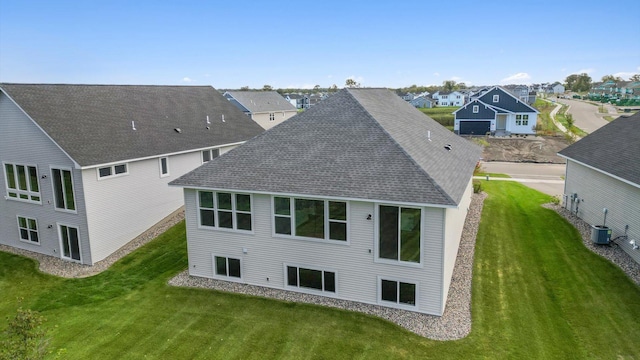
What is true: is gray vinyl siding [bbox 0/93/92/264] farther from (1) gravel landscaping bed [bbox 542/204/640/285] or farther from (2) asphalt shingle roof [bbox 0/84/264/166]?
(1) gravel landscaping bed [bbox 542/204/640/285]

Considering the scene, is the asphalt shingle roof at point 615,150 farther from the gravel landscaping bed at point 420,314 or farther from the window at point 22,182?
the window at point 22,182

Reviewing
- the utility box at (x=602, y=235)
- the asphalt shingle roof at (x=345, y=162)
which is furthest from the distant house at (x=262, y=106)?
the utility box at (x=602, y=235)

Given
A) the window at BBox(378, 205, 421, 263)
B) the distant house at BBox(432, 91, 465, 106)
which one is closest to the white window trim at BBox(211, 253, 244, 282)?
the window at BBox(378, 205, 421, 263)

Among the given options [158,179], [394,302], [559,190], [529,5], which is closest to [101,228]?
[158,179]

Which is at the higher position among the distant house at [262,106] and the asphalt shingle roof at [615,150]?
the distant house at [262,106]

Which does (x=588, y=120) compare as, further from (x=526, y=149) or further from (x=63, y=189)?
(x=63, y=189)

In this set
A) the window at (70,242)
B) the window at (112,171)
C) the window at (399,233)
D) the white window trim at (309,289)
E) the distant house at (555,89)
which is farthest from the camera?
the distant house at (555,89)

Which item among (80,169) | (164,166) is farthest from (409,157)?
(164,166)
